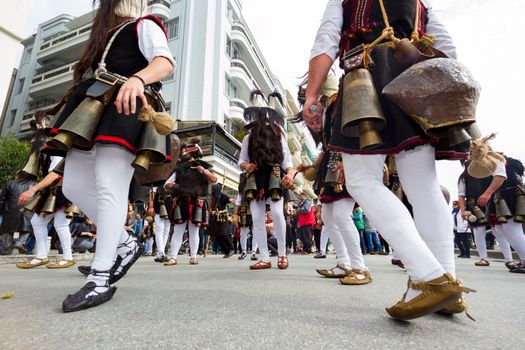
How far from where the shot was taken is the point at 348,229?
3.04m

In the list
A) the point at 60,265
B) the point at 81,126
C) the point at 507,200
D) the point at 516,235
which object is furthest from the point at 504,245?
the point at 60,265

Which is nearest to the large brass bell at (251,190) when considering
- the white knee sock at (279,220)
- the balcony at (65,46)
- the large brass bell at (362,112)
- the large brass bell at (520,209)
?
the white knee sock at (279,220)

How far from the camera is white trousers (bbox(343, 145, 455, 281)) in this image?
1354 mm

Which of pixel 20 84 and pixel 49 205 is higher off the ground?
pixel 20 84

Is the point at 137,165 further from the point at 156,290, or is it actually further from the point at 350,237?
the point at 350,237

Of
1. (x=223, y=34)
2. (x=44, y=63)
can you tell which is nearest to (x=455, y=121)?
(x=223, y=34)

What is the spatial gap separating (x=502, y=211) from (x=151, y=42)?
204 inches

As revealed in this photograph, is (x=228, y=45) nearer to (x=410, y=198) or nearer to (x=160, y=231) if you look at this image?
(x=160, y=231)

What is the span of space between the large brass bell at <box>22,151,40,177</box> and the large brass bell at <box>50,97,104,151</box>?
2312 mm

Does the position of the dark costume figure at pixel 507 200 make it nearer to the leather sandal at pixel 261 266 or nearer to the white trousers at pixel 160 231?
the leather sandal at pixel 261 266

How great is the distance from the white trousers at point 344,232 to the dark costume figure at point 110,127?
6.26ft

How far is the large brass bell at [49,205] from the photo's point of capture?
13.6 feet

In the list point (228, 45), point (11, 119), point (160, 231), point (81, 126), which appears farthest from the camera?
point (11, 119)

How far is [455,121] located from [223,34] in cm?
2223
